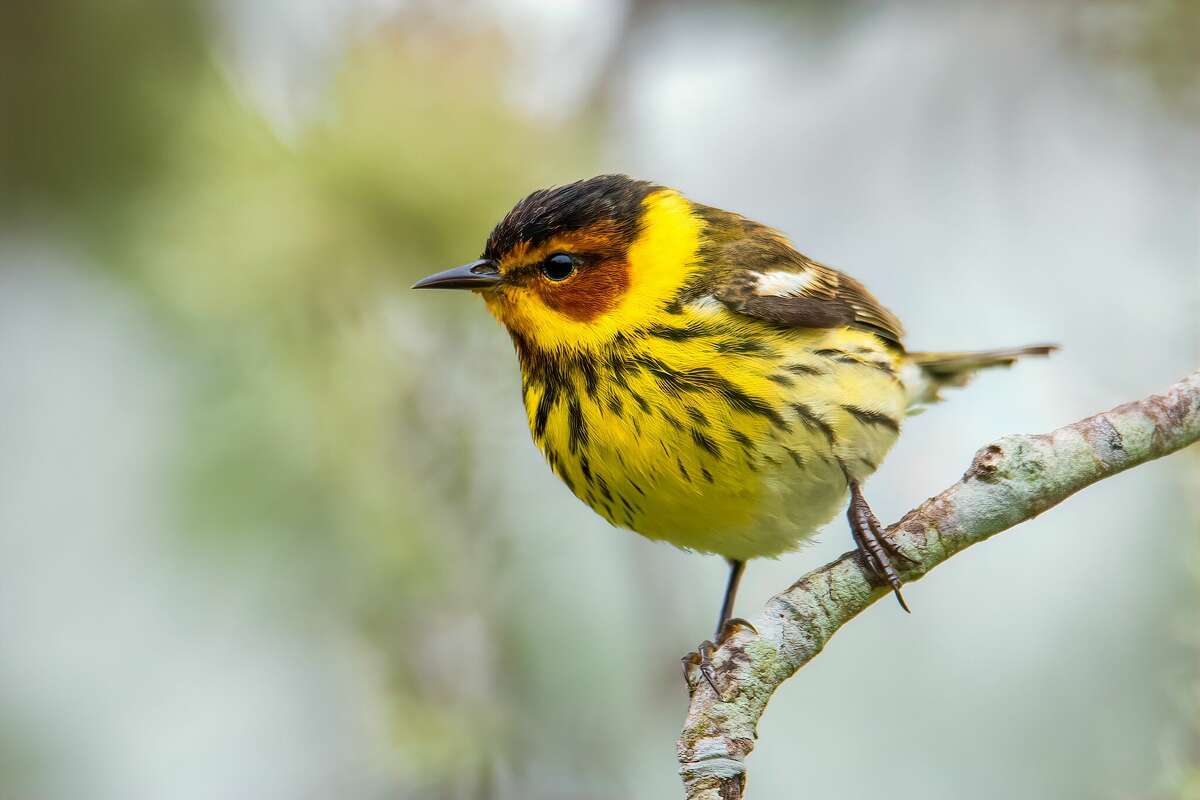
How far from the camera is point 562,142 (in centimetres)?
375

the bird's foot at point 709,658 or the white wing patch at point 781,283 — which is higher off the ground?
the white wing patch at point 781,283

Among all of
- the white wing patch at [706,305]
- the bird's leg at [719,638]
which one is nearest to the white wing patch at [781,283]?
the white wing patch at [706,305]

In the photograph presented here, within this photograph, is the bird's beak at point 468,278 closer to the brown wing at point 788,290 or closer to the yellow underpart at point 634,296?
the yellow underpart at point 634,296

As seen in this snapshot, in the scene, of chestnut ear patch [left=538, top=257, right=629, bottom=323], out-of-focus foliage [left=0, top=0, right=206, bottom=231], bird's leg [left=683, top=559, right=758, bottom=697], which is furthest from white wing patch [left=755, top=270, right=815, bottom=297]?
out-of-focus foliage [left=0, top=0, right=206, bottom=231]

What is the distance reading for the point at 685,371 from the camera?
2.54 metres

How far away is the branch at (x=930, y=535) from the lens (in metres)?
1.88

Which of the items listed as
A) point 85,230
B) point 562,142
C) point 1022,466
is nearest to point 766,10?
point 562,142

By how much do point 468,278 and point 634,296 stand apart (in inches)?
15.3

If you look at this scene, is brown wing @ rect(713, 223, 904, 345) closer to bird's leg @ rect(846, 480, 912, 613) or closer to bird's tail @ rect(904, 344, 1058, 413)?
bird's tail @ rect(904, 344, 1058, 413)

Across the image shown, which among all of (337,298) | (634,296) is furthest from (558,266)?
(337,298)

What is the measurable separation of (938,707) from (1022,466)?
1.66 m

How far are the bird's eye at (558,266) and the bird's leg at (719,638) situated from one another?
90 cm

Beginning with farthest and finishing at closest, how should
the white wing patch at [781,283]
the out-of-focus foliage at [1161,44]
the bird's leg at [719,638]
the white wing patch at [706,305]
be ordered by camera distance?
the out-of-focus foliage at [1161,44], the white wing patch at [781,283], the white wing patch at [706,305], the bird's leg at [719,638]

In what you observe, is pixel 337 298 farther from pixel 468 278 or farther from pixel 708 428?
pixel 708 428
